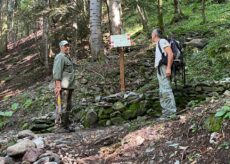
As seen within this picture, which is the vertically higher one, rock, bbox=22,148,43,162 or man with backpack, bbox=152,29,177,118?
man with backpack, bbox=152,29,177,118

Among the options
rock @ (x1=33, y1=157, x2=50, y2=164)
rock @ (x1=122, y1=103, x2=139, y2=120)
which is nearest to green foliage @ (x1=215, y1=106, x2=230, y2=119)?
rock @ (x1=33, y1=157, x2=50, y2=164)

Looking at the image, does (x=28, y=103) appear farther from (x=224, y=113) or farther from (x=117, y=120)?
(x=224, y=113)

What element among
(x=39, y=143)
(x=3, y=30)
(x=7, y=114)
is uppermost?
(x=3, y=30)

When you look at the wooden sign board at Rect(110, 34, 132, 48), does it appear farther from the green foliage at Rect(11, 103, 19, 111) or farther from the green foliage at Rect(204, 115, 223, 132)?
the green foliage at Rect(204, 115, 223, 132)

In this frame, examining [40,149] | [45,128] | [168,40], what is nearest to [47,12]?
[45,128]

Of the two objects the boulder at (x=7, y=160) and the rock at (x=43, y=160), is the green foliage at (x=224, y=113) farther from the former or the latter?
the boulder at (x=7, y=160)

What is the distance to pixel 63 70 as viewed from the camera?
28.7 ft

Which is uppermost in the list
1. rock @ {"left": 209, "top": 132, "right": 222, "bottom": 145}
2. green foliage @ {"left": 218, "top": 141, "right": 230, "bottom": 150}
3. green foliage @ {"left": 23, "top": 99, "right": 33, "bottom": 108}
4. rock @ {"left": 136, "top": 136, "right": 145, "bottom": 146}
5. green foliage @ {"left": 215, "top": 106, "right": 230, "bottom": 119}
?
green foliage @ {"left": 215, "top": 106, "right": 230, "bottom": 119}

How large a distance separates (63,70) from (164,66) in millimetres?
2183

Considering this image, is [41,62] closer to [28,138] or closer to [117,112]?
[117,112]

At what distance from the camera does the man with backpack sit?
7.84 m

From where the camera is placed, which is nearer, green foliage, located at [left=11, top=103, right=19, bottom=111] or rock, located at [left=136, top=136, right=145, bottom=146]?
rock, located at [left=136, top=136, right=145, bottom=146]

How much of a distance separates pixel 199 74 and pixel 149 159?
235 inches

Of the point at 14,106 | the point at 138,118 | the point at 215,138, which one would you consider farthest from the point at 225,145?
the point at 14,106
